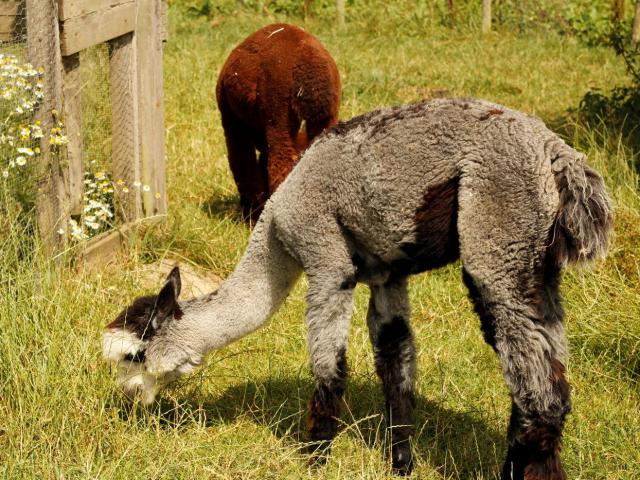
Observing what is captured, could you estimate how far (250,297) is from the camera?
4.50m

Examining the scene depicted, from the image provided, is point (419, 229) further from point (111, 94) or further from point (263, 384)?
point (111, 94)

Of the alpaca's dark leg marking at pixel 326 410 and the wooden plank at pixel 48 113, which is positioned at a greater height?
the wooden plank at pixel 48 113

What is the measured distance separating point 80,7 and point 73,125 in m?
0.70

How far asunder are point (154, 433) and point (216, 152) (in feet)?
15.4

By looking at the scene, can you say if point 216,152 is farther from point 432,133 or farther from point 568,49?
point 568,49

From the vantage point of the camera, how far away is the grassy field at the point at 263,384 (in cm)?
426

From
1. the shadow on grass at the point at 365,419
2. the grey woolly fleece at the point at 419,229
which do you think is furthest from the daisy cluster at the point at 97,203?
the grey woolly fleece at the point at 419,229

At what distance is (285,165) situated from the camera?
23.5 ft


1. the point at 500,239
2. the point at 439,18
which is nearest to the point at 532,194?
the point at 500,239

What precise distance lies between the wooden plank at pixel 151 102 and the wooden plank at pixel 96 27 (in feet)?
0.69

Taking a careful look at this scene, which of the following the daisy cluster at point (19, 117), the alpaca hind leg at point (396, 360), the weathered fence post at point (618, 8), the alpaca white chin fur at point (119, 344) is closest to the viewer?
the alpaca white chin fur at point (119, 344)

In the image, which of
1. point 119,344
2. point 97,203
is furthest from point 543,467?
point 97,203

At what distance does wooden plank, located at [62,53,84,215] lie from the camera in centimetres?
575

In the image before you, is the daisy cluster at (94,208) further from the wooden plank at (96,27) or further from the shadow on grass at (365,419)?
the shadow on grass at (365,419)
